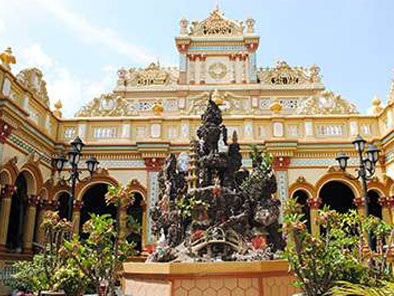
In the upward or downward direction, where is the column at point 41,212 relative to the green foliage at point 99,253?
upward

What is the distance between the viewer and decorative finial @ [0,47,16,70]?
1274 cm

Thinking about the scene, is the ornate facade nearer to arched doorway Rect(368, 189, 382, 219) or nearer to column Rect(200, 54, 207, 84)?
arched doorway Rect(368, 189, 382, 219)

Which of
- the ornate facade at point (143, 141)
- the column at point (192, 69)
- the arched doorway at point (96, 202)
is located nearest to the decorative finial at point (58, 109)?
the ornate facade at point (143, 141)

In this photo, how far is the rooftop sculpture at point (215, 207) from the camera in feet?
28.6

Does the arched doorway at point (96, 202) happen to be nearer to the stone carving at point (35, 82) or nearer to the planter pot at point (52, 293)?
the stone carving at point (35, 82)

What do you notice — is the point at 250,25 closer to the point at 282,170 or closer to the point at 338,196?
the point at 282,170

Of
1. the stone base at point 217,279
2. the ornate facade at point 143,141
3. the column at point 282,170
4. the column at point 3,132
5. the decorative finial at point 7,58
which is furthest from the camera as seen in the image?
the column at point 282,170

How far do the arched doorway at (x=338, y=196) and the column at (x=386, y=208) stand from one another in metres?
1.70

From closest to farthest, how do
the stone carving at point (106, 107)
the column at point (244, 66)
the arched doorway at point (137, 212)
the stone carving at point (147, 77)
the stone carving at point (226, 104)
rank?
1. the arched doorway at point (137, 212)
2. the stone carving at point (106, 107)
3. the stone carving at point (226, 104)
4. the column at point (244, 66)
5. the stone carving at point (147, 77)

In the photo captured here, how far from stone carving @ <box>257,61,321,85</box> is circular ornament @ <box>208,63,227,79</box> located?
2368 millimetres

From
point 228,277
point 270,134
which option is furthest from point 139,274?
point 270,134

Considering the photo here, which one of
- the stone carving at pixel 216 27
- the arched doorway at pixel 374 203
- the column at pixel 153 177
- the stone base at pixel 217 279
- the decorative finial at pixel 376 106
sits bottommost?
the stone base at pixel 217 279

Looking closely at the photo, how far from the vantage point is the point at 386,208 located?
49.0ft

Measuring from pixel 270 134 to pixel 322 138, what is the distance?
221cm
